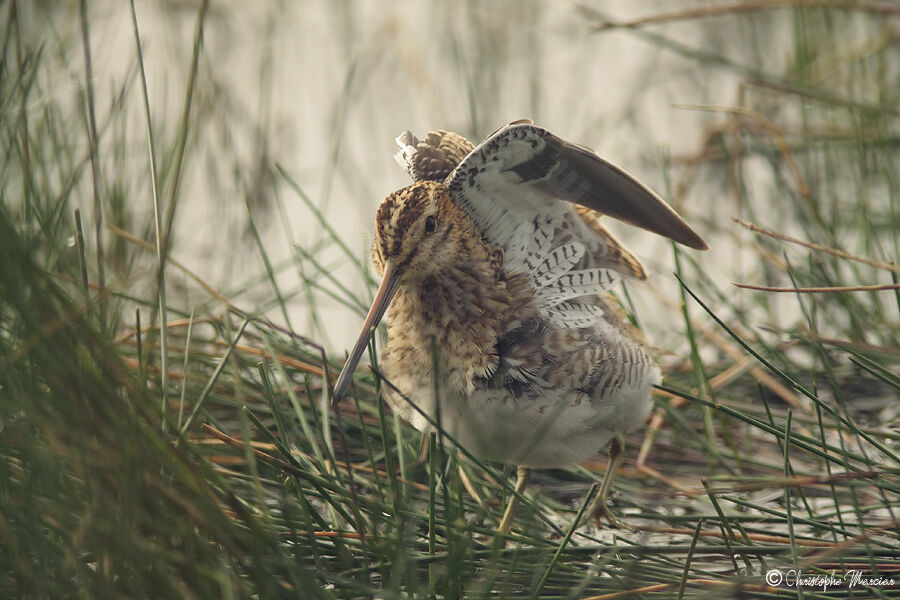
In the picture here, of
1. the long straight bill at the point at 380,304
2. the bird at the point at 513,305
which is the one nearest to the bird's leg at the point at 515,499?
the bird at the point at 513,305

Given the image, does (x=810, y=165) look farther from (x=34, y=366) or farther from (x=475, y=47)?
(x=34, y=366)

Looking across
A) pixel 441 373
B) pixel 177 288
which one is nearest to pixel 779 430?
pixel 441 373

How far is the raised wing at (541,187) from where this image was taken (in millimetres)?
2365

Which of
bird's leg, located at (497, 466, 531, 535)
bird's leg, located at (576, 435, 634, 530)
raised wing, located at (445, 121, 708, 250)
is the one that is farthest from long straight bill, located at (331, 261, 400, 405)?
bird's leg, located at (576, 435, 634, 530)

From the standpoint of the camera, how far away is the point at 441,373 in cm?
236

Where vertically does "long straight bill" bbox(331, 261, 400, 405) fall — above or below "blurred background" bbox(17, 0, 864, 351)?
below

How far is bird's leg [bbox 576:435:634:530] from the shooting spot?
2551 millimetres

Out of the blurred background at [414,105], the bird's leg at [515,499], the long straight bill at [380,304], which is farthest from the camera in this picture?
the blurred background at [414,105]

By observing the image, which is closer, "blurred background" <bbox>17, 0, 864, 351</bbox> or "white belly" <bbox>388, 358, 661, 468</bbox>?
"white belly" <bbox>388, 358, 661, 468</bbox>

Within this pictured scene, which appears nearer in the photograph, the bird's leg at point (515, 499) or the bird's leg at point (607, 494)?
the bird's leg at point (515, 499)

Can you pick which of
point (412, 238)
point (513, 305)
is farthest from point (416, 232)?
point (513, 305)

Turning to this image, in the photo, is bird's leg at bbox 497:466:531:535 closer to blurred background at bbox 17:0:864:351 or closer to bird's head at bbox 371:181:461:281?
bird's head at bbox 371:181:461:281

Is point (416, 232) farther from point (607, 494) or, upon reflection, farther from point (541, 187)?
point (607, 494)

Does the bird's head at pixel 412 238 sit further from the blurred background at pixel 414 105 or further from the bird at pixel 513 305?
the blurred background at pixel 414 105
